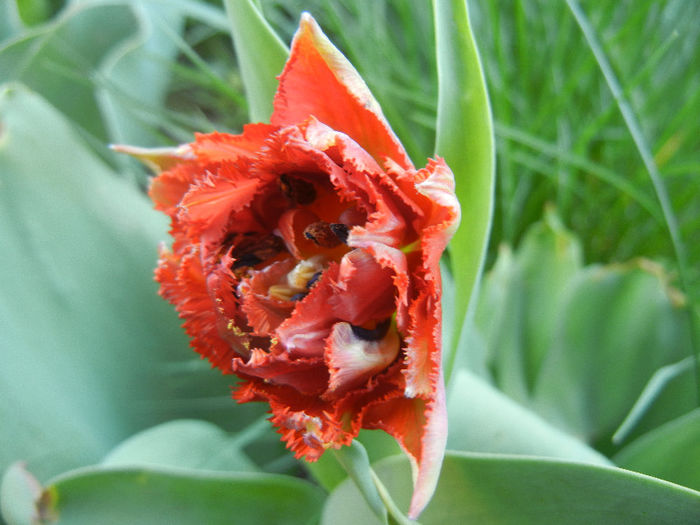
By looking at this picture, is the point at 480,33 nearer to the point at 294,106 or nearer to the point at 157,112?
the point at 157,112

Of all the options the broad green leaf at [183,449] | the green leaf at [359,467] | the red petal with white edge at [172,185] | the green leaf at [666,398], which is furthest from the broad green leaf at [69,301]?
the green leaf at [666,398]

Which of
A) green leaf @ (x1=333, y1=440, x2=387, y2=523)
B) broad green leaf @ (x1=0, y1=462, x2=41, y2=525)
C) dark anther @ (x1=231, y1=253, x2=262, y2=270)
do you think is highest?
dark anther @ (x1=231, y1=253, x2=262, y2=270)

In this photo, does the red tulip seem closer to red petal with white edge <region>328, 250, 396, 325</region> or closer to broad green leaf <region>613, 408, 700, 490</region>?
red petal with white edge <region>328, 250, 396, 325</region>

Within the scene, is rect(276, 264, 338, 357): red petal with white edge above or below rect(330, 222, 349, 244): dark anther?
below

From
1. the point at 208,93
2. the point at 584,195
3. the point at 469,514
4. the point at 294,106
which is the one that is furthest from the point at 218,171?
the point at 208,93

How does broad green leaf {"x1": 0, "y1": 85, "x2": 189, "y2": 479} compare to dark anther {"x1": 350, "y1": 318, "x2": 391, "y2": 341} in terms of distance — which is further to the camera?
broad green leaf {"x1": 0, "y1": 85, "x2": 189, "y2": 479}

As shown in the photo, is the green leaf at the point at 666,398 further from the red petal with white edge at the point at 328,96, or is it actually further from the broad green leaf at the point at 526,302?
the red petal with white edge at the point at 328,96

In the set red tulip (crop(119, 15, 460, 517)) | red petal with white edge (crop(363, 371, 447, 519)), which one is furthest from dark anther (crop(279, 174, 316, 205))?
red petal with white edge (crop(363, 371, 447, 519))
